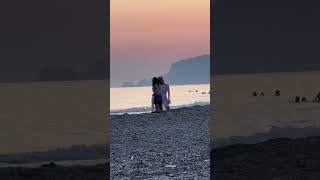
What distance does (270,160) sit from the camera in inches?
321

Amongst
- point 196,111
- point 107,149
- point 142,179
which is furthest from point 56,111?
point 196,111

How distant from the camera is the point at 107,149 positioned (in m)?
7.60

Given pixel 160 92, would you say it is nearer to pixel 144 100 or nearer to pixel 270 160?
pixel 270 160

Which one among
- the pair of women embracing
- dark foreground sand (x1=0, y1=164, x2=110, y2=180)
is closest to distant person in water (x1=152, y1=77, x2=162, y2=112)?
the pair of women embracing

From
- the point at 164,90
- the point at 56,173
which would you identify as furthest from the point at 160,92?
the point at 56,173

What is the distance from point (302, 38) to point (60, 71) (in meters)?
3.25

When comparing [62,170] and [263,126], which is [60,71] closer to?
[62,170]

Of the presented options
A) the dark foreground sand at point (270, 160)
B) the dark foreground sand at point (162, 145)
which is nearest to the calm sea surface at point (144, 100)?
the dark foreground sand at point (162, 145)

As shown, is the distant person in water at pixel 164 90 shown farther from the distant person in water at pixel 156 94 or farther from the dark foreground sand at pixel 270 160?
the dark foreground sand at pixel 270 160

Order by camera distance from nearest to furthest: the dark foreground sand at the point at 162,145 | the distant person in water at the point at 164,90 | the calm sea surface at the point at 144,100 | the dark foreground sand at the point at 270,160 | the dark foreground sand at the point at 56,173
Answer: the dark foreground sand at the point at 56,173 → the dark foreground sand at the point at 270,160 → the dark foreground sand at the point at 162,145 → the distant person in water at the point at 164,90 → the calm sea surface at the point at 144,100

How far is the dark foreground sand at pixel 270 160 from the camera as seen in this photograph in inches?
318

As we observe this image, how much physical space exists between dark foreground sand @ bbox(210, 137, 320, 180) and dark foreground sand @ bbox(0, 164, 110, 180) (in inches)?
61.1

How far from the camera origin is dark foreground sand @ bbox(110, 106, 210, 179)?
935 cm

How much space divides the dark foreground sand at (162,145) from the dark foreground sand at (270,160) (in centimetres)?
51
